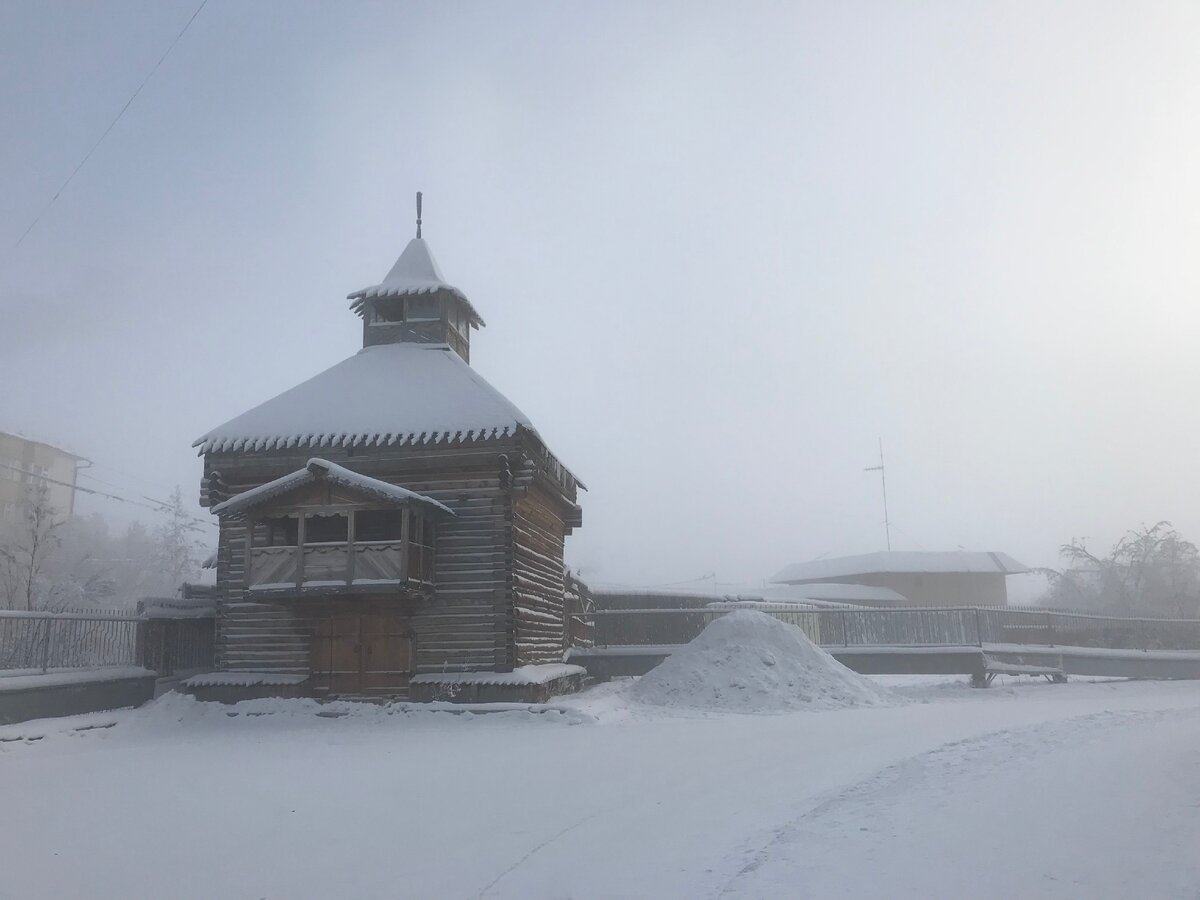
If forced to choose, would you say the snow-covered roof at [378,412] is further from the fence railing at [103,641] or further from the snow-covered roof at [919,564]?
the snow-covered roof at [919,564]

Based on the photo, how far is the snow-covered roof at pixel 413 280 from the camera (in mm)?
25219

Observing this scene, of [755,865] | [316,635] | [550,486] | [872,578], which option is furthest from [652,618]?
[872,578]

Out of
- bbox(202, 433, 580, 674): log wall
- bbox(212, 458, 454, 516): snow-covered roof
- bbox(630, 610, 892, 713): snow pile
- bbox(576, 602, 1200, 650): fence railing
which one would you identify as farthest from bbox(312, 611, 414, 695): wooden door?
bbox(576, 602, 1200, 650): fence railing

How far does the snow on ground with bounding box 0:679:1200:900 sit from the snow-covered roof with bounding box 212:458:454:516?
15.1 ft

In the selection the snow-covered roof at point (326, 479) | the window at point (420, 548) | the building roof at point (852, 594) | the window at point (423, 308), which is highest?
the window at point (423, 308)

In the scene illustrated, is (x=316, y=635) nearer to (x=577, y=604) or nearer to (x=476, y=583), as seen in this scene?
(x=476, y=583)

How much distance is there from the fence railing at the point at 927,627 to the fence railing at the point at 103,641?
475 inches

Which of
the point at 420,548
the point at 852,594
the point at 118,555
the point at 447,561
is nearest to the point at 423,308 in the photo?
the point at 447,561

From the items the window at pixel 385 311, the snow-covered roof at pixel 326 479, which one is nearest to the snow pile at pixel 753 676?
the snow-covered roof at pixel 326 479

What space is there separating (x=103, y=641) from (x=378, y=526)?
6063 millimetres

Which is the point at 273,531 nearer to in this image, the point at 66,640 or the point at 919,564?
the point at 66,640

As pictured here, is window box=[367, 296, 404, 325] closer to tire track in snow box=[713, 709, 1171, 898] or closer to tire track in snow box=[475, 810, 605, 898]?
tire track in snow box=[713, 709, 1171, 898]

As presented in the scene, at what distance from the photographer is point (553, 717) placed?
17.3 meters

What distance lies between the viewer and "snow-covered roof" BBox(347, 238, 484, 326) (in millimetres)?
25219
